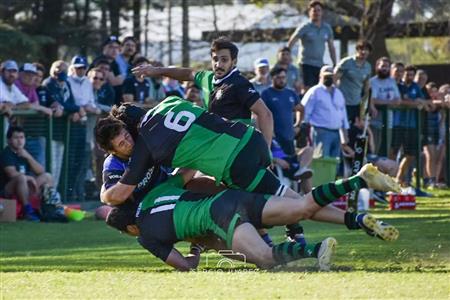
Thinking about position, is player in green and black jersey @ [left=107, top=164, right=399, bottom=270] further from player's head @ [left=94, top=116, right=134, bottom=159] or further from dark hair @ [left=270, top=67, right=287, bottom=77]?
dark hair @ [left=270, top=67, right=287, bottom=77]

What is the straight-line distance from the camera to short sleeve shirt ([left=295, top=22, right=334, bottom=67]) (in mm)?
22391

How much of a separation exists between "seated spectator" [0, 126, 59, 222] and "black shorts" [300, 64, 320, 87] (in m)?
5.86

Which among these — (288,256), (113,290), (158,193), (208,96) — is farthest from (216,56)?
(113,290)

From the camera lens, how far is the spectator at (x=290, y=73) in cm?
2200

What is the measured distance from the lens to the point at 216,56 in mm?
12719

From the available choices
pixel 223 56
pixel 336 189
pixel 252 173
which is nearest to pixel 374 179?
pixel 336 189

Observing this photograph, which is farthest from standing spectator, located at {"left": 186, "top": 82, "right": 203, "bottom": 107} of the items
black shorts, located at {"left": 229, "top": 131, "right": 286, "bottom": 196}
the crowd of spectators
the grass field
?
black shorts, located at {"left": 229, "top": 131, "right": 286, "bottom": 196}

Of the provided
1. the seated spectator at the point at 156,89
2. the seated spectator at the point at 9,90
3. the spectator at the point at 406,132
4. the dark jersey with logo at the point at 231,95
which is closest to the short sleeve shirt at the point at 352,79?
the spectator at the point at 406,132

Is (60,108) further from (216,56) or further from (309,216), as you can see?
(309,216)

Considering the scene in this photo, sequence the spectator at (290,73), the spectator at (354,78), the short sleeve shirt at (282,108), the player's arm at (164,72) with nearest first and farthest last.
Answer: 1. the player's arm at (164,72)
2. the short sleeve shirt at (282,108)
3. the spectator at (290,73)
4. the spectator at (354,78)

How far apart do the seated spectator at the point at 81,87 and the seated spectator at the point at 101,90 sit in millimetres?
188

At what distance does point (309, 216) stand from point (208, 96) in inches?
108

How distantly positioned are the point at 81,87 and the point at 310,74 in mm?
4417

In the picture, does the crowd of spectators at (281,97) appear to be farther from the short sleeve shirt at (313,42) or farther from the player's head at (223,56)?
the player's head at (223,56)
